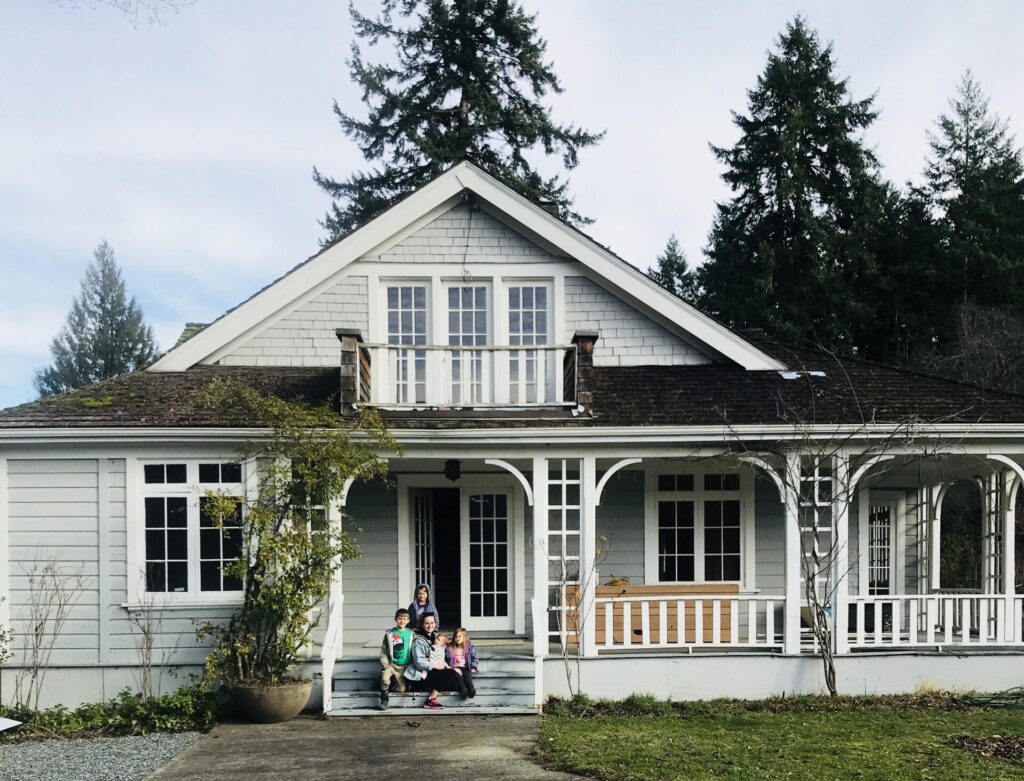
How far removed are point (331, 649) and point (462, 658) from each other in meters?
1.52

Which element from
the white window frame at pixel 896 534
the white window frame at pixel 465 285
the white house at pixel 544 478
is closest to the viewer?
the white house at pixel 544 478

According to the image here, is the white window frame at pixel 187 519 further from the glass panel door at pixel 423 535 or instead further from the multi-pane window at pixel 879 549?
the multi-pane window at pixel 879 549

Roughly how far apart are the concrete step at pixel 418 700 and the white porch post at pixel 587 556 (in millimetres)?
1025

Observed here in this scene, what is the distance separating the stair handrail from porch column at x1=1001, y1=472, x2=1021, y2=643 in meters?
8.23

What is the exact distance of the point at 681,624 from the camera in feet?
39.6

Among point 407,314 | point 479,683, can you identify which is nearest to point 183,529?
point 479,683

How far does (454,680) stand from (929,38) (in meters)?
16.6

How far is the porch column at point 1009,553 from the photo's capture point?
12.3 meters

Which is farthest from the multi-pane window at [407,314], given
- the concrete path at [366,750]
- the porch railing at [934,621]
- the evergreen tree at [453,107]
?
the evergreen tree at [453,107]

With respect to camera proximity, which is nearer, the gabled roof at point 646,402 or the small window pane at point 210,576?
the gabled roof at point 646,402

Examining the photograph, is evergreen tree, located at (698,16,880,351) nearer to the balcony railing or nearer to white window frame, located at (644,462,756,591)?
white window frame, located at (644,462,756,591)

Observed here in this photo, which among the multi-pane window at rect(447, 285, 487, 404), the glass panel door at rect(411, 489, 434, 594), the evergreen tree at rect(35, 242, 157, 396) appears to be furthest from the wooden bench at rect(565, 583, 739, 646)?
the evergreen tree at rect(35, 242, 157, 396)

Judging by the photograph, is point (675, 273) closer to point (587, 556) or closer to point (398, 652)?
point (587, 556)

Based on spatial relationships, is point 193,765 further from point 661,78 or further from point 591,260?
point 661,78
